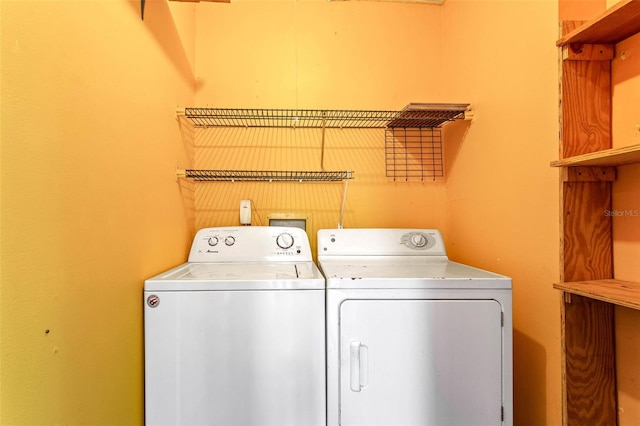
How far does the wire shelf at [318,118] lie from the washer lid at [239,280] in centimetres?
88

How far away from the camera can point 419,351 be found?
1.04 meters

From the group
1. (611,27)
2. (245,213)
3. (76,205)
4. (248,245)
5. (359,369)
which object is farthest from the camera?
(245,213)

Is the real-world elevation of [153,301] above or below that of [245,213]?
below

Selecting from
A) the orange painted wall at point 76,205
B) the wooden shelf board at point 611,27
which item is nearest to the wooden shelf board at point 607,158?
the wooden shelf board at point 611,27

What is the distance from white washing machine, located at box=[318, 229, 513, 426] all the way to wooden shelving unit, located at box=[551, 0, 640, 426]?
180 millimetres

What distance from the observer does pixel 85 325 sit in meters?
0.81

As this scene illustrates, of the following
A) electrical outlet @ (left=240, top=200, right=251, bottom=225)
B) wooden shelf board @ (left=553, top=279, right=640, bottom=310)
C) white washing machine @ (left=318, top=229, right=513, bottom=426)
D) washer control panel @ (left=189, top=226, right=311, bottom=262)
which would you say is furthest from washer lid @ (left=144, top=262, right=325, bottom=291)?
wooden shelf board @ (left=553, top=279, right=640, bottom=310)

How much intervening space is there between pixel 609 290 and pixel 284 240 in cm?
124

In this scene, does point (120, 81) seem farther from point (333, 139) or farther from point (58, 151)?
point (333, 139)

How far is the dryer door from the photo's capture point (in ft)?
3.41

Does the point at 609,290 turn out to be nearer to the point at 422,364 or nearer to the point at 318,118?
the point at 422,364

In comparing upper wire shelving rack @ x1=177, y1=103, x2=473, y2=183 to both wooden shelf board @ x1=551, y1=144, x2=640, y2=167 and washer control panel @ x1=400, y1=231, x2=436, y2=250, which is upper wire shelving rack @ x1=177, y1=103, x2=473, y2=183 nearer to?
washer control panel @ x1=400, y1=231, x2=436, y2=250

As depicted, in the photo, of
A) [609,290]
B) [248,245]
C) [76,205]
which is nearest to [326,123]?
[248,245]

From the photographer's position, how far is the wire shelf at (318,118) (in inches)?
67.1
